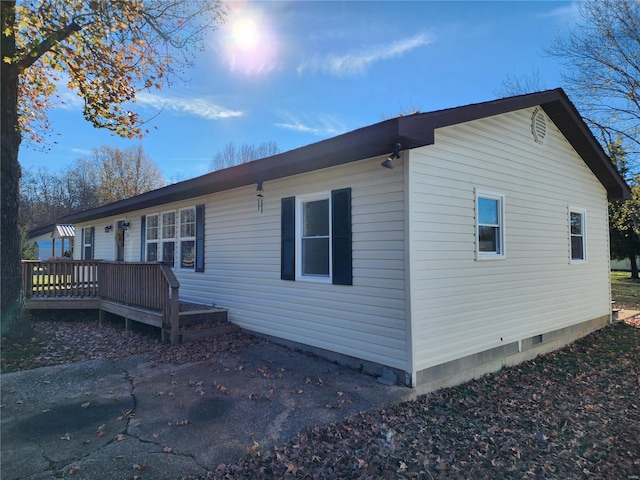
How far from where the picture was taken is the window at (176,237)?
29.3 feet

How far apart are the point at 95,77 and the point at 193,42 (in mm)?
2342

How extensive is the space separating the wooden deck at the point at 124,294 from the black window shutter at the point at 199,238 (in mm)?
1000

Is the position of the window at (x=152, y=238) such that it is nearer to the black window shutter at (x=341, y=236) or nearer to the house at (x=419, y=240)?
the house at (x=419, y=240)

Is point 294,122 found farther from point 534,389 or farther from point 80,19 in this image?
point 534,389

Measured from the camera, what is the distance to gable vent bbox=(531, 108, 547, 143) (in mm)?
7320

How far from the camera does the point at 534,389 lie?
5457mm

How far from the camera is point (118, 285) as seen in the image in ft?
28.0

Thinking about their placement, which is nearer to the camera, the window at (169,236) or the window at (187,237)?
the window at (187,237)

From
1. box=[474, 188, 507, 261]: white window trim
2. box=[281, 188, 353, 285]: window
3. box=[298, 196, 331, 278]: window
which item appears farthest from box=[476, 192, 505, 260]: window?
box=[298, 196, 331, 278]: window

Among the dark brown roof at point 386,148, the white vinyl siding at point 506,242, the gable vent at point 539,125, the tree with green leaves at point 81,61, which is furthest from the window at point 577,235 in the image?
the tree with green leaves at point 81,61

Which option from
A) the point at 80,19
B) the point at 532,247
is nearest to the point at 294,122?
the point at 80,19

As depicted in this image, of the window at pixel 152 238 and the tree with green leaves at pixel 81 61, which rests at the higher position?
the tree with green leaves at pixel 81 61

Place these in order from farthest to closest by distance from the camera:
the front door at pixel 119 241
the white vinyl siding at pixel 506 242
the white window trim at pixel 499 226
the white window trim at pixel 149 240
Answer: the front door at pixel 119 241
the white window trim at pixel 149 240
the white window trim at pixel 499 226
the white vinyl siding at pixel 506 242

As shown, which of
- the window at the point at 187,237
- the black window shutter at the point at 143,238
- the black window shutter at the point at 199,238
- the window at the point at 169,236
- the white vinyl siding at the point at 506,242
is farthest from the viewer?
the black window shutter at the point at 143,238
